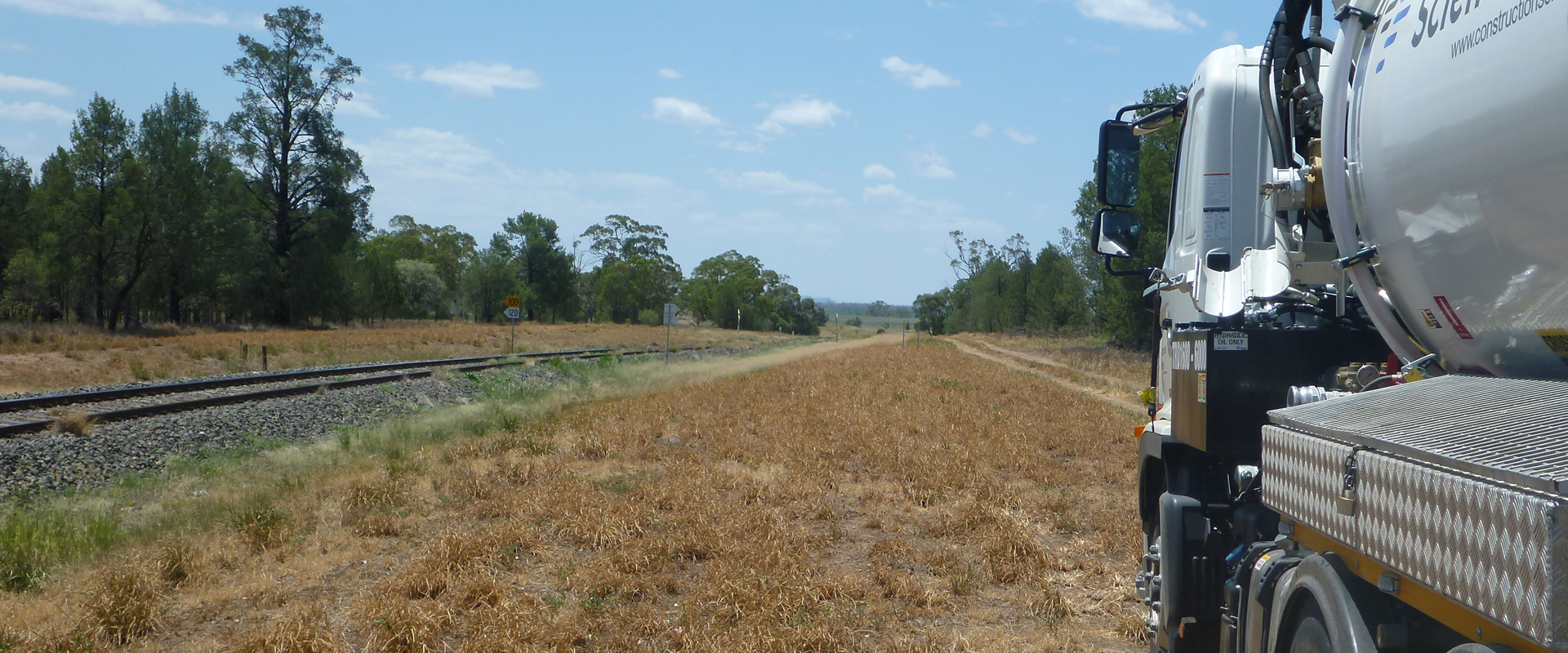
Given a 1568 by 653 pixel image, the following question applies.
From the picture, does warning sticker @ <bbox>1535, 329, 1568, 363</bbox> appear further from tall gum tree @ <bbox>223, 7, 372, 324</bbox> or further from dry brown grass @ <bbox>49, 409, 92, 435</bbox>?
tall gum tree @ <bbox>223, 7, 372, 324</bbox>

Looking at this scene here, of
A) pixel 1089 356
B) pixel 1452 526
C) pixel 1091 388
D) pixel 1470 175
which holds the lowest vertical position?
pixel 1091 388

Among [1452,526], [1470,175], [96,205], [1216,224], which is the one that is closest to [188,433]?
[1216,224]

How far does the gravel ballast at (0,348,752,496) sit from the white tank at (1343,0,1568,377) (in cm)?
1204

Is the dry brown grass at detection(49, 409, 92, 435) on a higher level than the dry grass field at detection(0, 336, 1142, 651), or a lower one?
higher

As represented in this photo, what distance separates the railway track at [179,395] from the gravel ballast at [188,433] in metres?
0.47

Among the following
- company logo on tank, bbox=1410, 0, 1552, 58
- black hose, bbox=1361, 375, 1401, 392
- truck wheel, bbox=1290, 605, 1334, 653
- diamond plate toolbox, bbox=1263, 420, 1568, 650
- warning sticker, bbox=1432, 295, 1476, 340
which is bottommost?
truck wheel, bbox=1290, 605, 1334, 653

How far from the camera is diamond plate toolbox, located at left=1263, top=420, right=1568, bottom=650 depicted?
165 cm

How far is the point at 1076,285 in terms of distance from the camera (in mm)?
65125

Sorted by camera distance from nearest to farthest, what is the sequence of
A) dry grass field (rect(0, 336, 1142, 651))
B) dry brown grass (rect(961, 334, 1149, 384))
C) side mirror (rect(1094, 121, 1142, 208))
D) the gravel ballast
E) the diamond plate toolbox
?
the diamond plate toolbox
dry grass field (rect(0, 336, 1142, 651))
side mirror (rect(1094, 121, 1142, 208))
the gravel ballast
dry brown grass (rect(961, 334, 1149, 384))

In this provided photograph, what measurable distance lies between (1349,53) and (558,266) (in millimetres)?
99780

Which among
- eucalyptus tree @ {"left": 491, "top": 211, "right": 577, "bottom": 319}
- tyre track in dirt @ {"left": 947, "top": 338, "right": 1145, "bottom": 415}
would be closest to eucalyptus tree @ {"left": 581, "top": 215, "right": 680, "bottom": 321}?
eucalyptus tree @ {"left": 491, "top": 211, "right": 577, "bottom": 319}

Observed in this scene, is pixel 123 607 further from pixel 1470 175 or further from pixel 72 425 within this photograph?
pixel 72 425

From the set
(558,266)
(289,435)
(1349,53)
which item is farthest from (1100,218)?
(558,266)

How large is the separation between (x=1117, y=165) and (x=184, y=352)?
109 feet
